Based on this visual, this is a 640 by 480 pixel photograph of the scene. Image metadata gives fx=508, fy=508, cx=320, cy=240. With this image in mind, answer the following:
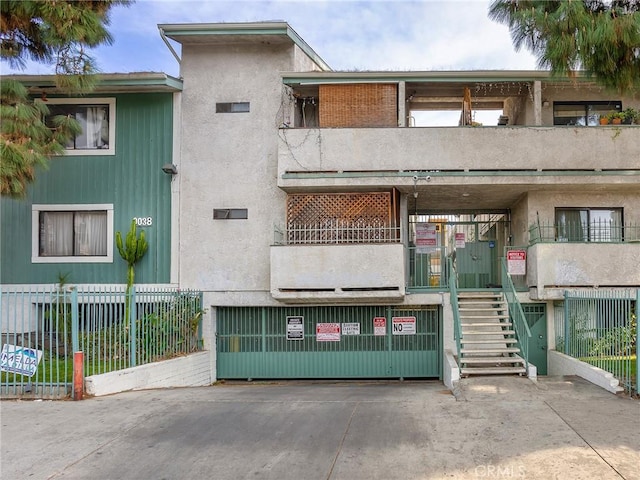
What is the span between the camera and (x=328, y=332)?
44.9ft

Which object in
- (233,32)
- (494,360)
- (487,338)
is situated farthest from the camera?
(233,32)

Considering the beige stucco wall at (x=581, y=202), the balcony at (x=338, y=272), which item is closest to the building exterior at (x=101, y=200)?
the balcony at (x=338, y=272)

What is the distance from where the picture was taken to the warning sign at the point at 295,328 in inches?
541

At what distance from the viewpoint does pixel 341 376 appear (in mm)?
13570

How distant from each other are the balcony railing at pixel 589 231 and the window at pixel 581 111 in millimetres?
2954

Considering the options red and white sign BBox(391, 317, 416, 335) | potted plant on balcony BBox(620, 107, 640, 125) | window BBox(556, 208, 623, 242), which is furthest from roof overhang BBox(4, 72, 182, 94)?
potted plant on balcony BBox(620, 107, 640, 125)

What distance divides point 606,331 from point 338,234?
6289 millimetres

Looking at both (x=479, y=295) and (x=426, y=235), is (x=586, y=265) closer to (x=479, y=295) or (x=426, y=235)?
(x=479, y=295)

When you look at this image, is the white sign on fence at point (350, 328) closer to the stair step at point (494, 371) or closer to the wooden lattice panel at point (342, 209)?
the wooden lattice panel at point (342, 209)

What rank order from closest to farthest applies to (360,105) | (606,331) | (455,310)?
(606,331) < (455,310) < (360,105)

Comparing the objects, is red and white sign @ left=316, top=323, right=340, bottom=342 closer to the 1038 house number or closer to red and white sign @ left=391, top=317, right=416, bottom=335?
red and white sign @ left=391, top=317, right=416, bottom=335

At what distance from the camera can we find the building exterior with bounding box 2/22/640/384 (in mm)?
12734

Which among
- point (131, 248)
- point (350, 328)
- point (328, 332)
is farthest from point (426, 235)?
point (131, 248)

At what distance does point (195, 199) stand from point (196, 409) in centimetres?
694
